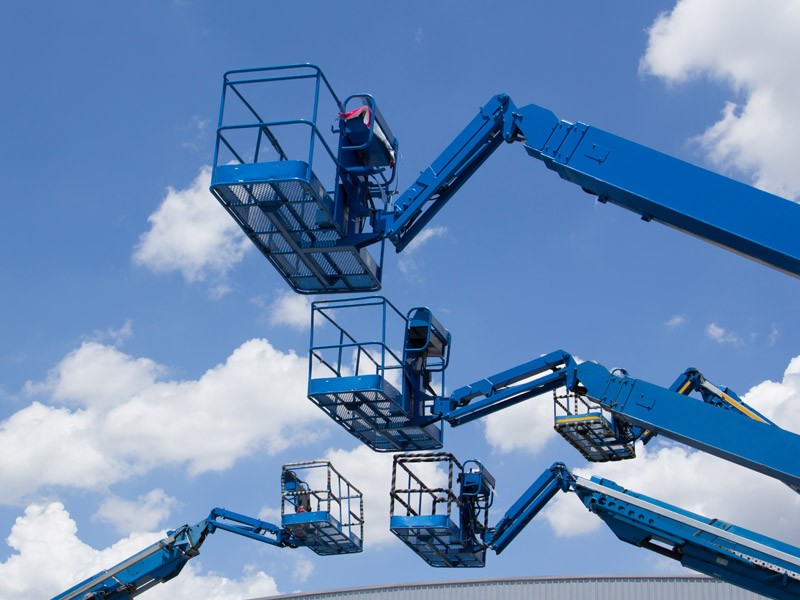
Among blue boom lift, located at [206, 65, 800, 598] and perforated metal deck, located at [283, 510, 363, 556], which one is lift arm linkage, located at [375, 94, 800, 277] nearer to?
blue boom lift, located at [206, 65, 800, 598]

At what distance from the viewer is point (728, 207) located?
31.4ft

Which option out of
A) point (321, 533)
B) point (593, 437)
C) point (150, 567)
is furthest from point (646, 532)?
point (150, 567)

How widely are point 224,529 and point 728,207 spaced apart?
15.0m

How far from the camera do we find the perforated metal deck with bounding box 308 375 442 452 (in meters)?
15.0

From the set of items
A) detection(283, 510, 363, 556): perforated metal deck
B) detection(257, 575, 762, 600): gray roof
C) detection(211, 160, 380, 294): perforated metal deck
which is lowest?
detection(283, 510, 363, 556): perforated metal deck

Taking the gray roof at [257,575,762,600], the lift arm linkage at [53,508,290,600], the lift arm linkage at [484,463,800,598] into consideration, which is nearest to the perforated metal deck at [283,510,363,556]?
the lift arm linkage at [53,508,290,600]

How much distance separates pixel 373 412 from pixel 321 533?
5.27m

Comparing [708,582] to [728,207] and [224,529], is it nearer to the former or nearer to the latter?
[224,529]

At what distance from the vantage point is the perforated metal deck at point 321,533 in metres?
19.6

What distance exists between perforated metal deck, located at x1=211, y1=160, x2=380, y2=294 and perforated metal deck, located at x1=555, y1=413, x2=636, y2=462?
6595 millimetres

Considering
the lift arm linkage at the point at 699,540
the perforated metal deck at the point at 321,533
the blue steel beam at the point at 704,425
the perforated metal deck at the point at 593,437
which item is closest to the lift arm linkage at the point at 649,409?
the blue steel beam at the point at 704,425

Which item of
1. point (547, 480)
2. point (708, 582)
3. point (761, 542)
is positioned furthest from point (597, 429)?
point (708, 582)

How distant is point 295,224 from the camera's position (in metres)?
12.7

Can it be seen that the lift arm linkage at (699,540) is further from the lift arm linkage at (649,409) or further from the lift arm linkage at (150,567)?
the lift arm linkage at (150,567)
